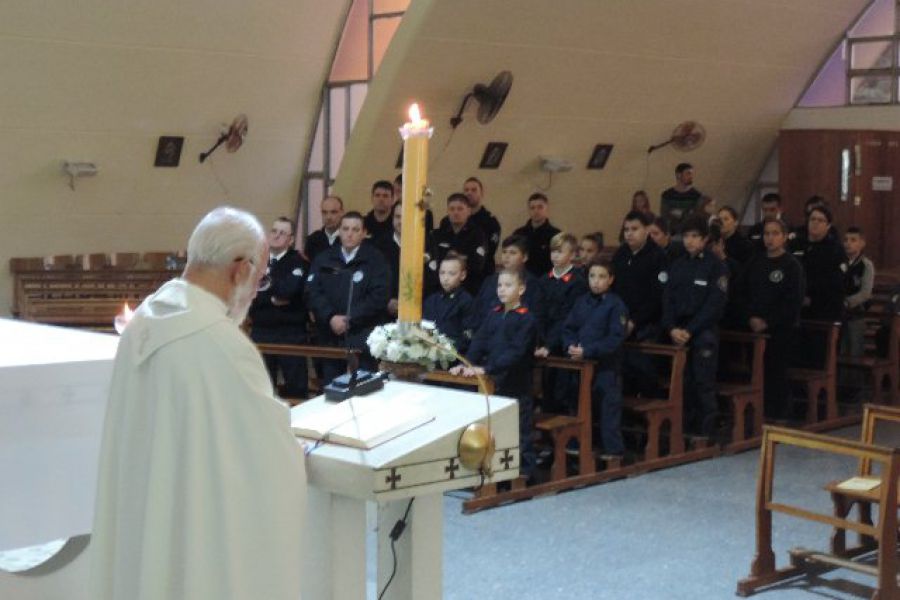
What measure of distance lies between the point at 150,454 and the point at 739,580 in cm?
310

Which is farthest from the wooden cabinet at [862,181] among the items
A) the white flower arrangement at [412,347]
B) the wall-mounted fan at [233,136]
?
the white flower arrangement at [412,347]

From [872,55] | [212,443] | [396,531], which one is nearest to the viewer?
[212,443]

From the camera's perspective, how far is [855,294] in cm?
1047

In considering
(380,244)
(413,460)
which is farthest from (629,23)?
(413,460)

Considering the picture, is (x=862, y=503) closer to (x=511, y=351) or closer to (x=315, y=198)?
(x=511, y=351)

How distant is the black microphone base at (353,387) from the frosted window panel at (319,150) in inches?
304

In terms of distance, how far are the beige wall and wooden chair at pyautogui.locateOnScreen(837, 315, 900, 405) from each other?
4555mm

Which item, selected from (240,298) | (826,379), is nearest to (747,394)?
(826,379)

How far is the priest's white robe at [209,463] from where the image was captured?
10.8 ft

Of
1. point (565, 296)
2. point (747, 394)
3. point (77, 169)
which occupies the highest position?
point (77, 169)

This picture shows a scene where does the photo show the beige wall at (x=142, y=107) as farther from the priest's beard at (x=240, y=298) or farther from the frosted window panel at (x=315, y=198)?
the priest's beard at (x=240, y=298)

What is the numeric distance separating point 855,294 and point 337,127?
421 cm

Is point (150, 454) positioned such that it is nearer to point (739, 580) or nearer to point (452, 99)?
point (739, 580)

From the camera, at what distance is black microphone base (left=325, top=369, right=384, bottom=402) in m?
3.77
